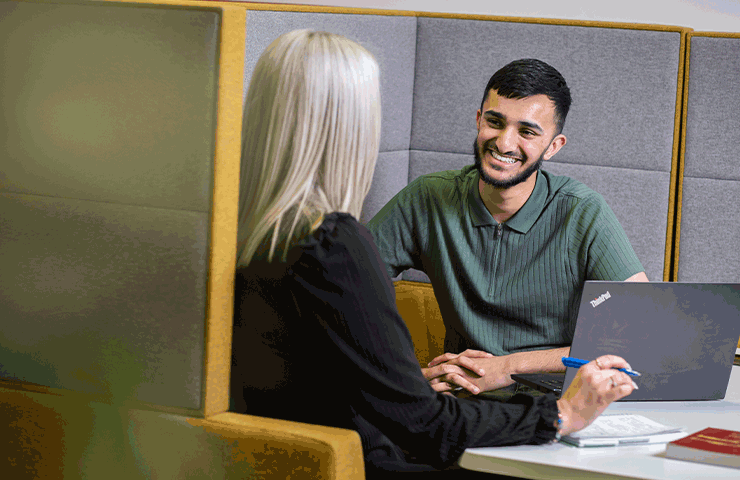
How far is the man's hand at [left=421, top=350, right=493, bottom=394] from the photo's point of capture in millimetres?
1538

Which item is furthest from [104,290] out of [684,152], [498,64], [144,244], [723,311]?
[684,152]

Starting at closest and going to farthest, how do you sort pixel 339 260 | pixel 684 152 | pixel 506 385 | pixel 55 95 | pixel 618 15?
pixel 339 260 < pixel 55 95 < pixel 506 385 < pixel 684 152 < pixel 618 15

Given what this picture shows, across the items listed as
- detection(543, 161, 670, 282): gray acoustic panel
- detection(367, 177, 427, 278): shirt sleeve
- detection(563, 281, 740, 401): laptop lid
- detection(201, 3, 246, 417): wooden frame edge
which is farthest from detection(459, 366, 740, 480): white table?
detection(543, 161, 670, 282): gray acoustic panel

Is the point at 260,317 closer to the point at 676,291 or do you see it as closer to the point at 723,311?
the point at 676,291

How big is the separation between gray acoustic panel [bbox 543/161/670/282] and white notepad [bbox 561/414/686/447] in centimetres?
127

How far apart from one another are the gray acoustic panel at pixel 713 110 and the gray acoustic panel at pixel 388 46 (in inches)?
34.6

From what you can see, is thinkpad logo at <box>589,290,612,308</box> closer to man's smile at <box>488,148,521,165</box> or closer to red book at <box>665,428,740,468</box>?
red book at <box>665,428,740,468</box>

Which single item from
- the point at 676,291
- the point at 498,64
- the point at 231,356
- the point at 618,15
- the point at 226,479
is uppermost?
the point at 618,15

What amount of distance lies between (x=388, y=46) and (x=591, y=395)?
1467 millimetres

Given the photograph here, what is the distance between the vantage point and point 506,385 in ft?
5.25

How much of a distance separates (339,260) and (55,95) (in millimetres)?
518

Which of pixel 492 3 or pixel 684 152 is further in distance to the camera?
pixel 492 3

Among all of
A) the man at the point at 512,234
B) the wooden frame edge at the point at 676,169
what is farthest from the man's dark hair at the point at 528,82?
the wooden frame edge at the point at 676,169

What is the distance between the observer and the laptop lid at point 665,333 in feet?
4.17
